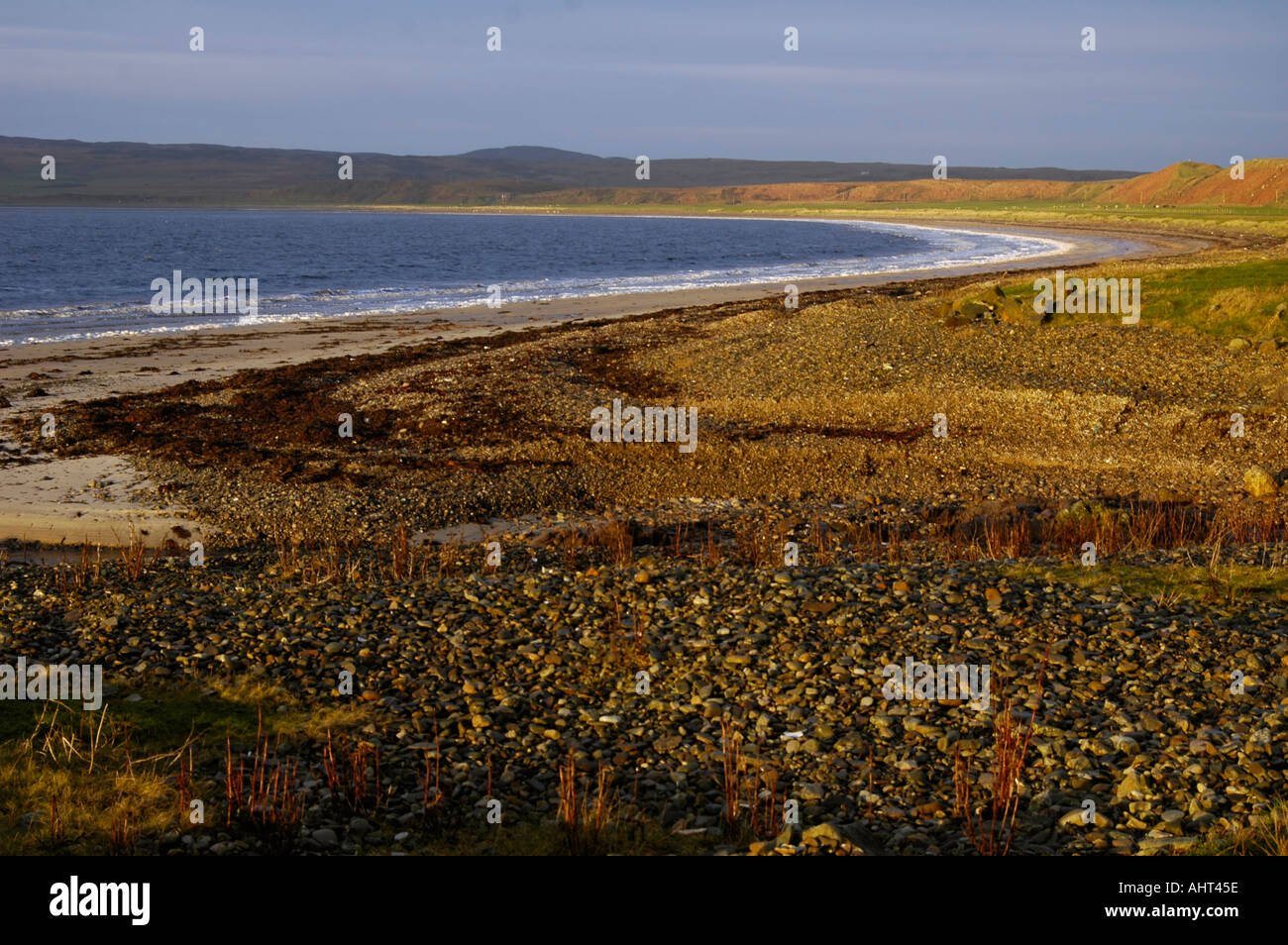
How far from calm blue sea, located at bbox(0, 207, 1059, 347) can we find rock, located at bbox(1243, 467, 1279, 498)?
118 ft

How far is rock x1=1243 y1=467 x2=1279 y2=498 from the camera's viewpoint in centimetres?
1667

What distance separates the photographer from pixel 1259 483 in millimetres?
16750

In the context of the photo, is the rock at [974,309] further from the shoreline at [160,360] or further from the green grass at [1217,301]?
the shoreline at [160,360]

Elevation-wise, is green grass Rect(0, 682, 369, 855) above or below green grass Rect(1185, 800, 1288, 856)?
above

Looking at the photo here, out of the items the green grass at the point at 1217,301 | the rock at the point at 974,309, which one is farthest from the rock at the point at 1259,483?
the rock at the point at 974,309

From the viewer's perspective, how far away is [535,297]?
54.3m

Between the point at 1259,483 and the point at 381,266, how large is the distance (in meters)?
69.5

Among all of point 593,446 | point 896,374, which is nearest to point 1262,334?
point 896,374

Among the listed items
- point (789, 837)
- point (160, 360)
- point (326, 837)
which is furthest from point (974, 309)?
point (326, 837)

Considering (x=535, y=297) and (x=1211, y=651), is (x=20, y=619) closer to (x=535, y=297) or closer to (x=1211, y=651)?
(x=1211, y=651)

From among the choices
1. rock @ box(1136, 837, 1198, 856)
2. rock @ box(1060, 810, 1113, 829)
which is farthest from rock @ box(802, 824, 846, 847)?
rock @ box(1136, 837, 1198, 856)

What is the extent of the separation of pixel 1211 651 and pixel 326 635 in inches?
322

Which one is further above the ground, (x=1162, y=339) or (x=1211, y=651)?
(x=1162, y=339)

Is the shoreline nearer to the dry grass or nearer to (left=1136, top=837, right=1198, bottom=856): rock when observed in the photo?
→ the dry grass
